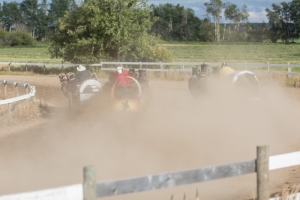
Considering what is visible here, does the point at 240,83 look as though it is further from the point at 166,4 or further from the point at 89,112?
the point at 166,4

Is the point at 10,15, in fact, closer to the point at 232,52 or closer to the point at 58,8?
the point at 58,8

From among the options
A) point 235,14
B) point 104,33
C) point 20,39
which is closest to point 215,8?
point 235,14

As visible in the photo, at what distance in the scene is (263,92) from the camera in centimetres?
1984

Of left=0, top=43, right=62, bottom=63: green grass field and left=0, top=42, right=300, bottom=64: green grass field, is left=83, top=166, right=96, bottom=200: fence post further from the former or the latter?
left=0, top=42, right=300, bottom=64: green grass field

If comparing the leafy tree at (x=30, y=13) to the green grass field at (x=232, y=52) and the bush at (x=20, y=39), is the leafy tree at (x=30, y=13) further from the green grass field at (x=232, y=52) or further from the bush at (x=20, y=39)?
the green grass field at (x=232, y=52)

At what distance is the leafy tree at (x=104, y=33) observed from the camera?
35.6 metres

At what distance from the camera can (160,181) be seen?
5023 mm

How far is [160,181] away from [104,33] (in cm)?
3176

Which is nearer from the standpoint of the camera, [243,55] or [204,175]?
[204,175]

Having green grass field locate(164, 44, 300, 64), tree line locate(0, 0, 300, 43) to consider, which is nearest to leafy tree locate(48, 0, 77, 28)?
tree line locate(0, 0, 300, 43)

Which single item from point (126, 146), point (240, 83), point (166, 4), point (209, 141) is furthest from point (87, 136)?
point (166, 4)

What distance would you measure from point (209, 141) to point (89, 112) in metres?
3.65

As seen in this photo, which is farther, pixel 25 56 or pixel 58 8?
pixel 58 8

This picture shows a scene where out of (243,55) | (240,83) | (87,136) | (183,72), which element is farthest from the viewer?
(243,55)
